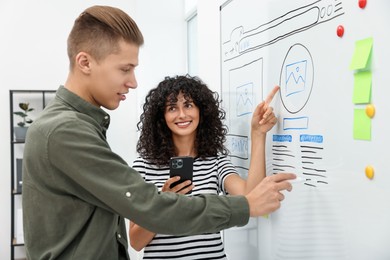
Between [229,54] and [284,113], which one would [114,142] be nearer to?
[229,54]

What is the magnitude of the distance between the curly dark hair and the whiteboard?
0.45ft

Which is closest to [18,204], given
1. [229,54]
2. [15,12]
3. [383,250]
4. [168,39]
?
[15,12]

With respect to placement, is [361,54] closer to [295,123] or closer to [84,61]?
[295,123]

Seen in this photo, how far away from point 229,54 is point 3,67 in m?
2.35

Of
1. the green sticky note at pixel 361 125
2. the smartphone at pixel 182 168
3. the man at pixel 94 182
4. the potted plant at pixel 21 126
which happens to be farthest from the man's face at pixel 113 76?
the potted plant at pixel 21 126

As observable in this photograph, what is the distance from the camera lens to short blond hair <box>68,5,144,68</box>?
97 cm

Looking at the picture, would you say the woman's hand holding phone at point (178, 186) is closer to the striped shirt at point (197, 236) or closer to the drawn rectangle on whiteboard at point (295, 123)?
the striped shirt at point (197, 236)

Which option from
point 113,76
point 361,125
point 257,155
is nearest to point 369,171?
point 361,125

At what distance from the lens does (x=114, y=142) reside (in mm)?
3521

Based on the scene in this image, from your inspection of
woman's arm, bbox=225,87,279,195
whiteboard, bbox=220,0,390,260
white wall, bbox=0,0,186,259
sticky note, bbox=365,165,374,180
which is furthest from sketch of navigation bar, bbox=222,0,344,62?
white wall, bbox=0,0,186,259

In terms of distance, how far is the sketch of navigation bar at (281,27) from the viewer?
1035 mm

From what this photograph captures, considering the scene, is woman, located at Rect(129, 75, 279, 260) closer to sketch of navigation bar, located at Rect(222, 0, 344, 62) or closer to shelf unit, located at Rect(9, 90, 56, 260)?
sketch of navigation bar, located at Rect(222, 0, 344, 62)

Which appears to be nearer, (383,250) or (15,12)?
(383,250)

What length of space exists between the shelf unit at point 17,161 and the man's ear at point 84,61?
2.41 m
